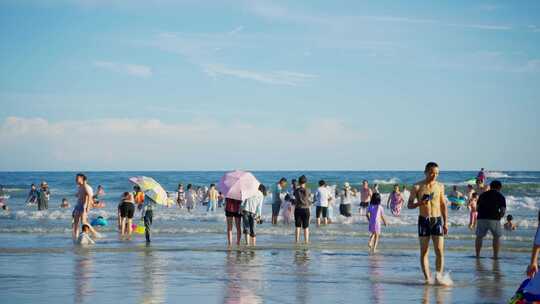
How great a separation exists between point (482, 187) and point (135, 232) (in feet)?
37.1

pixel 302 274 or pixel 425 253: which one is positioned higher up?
pixel 425 253

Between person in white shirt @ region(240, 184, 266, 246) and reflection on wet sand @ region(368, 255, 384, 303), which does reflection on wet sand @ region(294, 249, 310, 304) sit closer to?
reflection on wet sand @ region(368, 255, 384, 303)

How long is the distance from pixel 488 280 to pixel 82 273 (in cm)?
724

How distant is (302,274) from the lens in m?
13.1

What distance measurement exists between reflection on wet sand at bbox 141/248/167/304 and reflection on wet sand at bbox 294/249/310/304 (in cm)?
203

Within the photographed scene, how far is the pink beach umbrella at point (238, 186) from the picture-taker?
59.0 feet

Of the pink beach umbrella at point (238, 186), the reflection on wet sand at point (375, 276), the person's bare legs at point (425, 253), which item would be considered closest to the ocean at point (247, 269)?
the reflection on wet sand at point (375, 276)

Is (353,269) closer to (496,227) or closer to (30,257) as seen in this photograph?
(496,227)

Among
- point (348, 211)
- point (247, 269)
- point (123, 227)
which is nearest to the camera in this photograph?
point (247, 269)

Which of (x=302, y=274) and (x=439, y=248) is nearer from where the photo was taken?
(x=439, y=248)

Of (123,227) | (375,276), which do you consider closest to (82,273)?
(375,276)

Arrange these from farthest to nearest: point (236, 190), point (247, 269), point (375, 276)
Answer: point (236, 190) < point (247, 269) < point (375, 276)

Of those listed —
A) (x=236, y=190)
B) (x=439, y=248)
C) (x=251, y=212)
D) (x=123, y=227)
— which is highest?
(x=236, y=190)

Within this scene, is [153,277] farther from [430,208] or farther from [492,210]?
[492,210]
